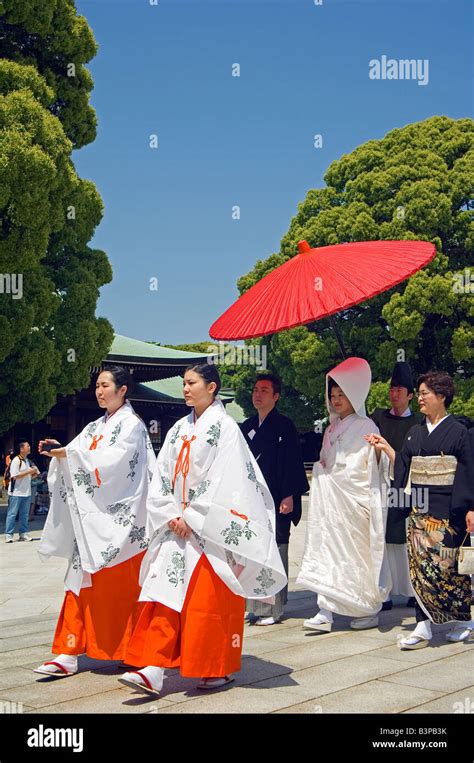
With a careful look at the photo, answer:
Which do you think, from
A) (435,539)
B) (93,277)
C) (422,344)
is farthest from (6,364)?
(422,344)

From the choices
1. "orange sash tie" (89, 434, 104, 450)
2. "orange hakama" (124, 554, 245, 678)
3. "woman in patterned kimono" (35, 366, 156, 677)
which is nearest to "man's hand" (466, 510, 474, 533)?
"orange hakama" (124, 554, 245, 678)

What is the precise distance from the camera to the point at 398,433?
21.9 ft

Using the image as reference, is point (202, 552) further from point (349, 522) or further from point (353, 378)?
point (353, 378)

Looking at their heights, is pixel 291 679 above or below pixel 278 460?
below

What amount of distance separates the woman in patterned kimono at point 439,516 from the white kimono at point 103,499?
1769 mm

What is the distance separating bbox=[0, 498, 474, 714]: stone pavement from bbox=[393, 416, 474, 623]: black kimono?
273 mm

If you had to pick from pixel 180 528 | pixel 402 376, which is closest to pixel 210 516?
pixel 180 528

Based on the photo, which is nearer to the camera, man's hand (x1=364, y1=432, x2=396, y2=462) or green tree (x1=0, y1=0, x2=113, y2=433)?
man's hand (x1=364, y1=432, x2=396, y2=462)

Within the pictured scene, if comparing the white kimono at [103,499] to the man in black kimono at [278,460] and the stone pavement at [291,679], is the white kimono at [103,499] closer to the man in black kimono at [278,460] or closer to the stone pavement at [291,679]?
the stone pavement at [291,679]

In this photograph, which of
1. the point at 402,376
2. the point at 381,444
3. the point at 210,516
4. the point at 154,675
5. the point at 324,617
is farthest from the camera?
the point at 402,376

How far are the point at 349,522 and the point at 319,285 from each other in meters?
1.68

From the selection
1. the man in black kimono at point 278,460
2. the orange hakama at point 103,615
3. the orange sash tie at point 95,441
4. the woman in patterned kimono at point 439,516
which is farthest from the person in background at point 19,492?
the woman in patterned kimono at point 439,516

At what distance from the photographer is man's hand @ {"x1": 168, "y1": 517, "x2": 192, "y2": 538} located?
433 centimetres

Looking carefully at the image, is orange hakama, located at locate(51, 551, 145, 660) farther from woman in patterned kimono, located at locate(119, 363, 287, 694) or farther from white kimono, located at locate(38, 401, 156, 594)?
woman in patterned kimono, located at locate(119, 363, 287, 694)
